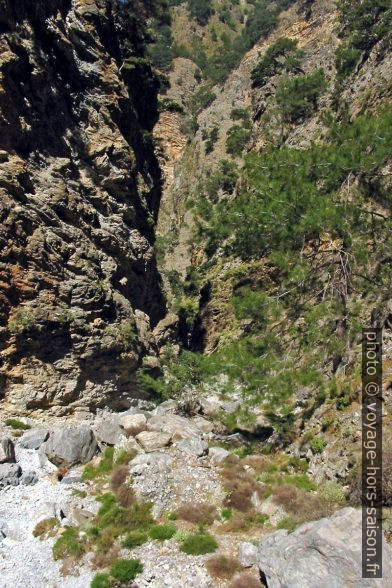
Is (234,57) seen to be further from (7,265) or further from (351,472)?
(351,472)

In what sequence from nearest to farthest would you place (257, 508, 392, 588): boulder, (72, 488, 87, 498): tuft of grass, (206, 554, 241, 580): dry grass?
(257, 508, 392, 588): boulder, (206, 554, 241, 580): dry grass, (72, 488, 87, 498): tuft of grass

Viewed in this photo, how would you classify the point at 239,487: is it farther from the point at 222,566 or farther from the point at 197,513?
the point at 222,566

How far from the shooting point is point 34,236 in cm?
1922

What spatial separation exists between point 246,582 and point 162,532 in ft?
8.63

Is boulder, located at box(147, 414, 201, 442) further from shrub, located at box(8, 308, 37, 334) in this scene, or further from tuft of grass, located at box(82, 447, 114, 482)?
shrub, located at box(8, 308, 37, 334)

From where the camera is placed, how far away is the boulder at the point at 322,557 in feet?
25.7

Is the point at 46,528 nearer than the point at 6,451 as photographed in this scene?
Yes

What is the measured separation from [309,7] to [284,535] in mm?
55716

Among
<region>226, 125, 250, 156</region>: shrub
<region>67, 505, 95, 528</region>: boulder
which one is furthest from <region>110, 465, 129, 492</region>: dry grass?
<region>226, 125, 250, 156</region>: shrub

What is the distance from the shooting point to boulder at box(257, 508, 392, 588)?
7.82 metres

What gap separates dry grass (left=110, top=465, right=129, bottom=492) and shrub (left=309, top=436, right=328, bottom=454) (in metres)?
5.60

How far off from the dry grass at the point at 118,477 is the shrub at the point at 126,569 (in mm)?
3059

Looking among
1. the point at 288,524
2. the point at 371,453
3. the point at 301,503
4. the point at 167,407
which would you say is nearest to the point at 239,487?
the point at 301,503

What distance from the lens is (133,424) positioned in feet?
54.7
